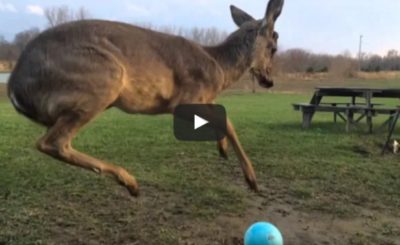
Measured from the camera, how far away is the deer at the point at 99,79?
4.80m

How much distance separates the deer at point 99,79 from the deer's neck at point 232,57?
0.36 meters

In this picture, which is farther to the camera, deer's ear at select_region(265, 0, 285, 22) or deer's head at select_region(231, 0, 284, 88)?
deer's head at select_region(231, 0, 284, 88)

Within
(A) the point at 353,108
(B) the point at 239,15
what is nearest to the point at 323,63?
(A) the point at 353,108

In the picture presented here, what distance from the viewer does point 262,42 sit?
20.9ft

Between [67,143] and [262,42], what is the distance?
8.70 feet

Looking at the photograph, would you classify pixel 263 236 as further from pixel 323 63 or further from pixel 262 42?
pixel 323 63

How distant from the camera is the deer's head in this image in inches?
248

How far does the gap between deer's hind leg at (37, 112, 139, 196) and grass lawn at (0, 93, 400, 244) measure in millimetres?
846

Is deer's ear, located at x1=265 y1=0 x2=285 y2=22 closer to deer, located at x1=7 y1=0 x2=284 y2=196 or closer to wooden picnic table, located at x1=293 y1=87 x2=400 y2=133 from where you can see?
deer, located at x1=7 y1=0 x2=284 y2=196

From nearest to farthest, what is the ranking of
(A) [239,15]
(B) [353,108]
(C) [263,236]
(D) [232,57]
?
(C) [263,236], (D) [232,57], (A) [239,15], (B) [353,108]

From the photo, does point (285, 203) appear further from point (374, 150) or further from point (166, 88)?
point (374, 150)

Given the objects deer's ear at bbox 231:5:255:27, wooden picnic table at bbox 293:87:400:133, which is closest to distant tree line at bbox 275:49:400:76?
wooden picnic table at bbox 293:87:400:133

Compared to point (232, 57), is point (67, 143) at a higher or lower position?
lower

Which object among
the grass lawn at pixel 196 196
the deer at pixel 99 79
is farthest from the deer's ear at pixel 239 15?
the grass lawn at pixel 196 196
